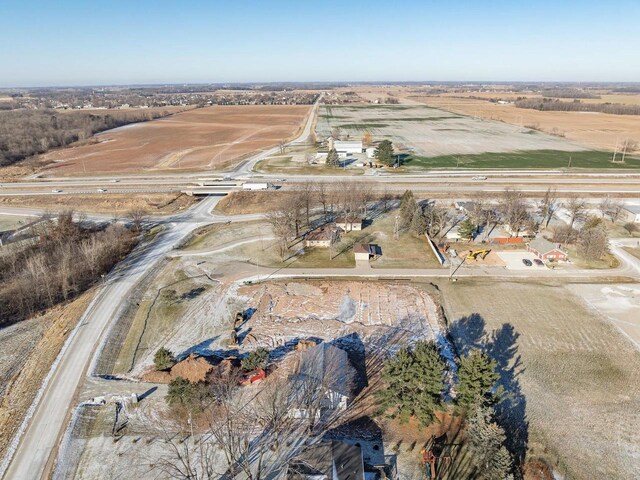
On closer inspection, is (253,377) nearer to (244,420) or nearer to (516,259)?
(244,420)

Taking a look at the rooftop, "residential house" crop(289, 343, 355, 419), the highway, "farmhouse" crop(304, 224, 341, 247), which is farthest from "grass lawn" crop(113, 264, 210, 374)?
the rooftop

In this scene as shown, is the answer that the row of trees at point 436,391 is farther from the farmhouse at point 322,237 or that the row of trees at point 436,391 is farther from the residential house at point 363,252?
the farmhouse at point 322,237

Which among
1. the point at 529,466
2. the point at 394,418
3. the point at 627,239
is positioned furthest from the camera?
the point at 627,239

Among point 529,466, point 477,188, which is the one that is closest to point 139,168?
point 477,188

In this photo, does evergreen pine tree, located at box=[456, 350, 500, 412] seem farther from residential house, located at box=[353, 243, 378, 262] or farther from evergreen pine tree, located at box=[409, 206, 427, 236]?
evergreen pine tree, located at box=[409, 206, 427, 236]

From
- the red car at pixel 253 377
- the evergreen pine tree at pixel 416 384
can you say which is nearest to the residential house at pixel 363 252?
the red car at pixel 253 377

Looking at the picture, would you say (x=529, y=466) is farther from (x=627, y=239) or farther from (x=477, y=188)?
(x=477, y=188)
